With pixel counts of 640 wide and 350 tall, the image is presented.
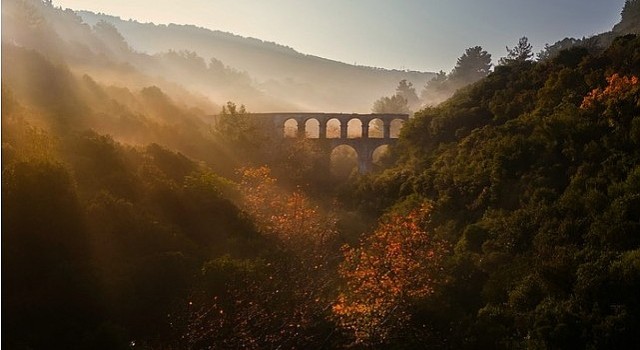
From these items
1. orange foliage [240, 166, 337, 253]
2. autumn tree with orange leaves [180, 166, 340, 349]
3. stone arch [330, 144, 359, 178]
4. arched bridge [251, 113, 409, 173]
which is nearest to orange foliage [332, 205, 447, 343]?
autumn tree with orange leaves [180, 166, 340, 349]

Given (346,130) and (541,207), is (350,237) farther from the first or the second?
(346,130)

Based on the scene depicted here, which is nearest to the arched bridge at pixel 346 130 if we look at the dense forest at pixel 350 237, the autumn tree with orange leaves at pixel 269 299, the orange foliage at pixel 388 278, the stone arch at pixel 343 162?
the stone arch at pixel 343 162

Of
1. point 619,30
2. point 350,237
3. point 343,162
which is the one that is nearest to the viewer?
point 350,237

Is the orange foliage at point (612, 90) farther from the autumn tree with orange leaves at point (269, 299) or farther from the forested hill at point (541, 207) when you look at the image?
the autumn tree with orange leaves at point (269, 299)

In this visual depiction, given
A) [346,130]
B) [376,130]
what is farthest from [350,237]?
[376,130]

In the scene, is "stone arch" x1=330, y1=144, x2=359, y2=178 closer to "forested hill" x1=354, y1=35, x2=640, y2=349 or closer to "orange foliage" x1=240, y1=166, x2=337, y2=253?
"orange foliage" x1=240, y1=166, x2=337, y2=253
